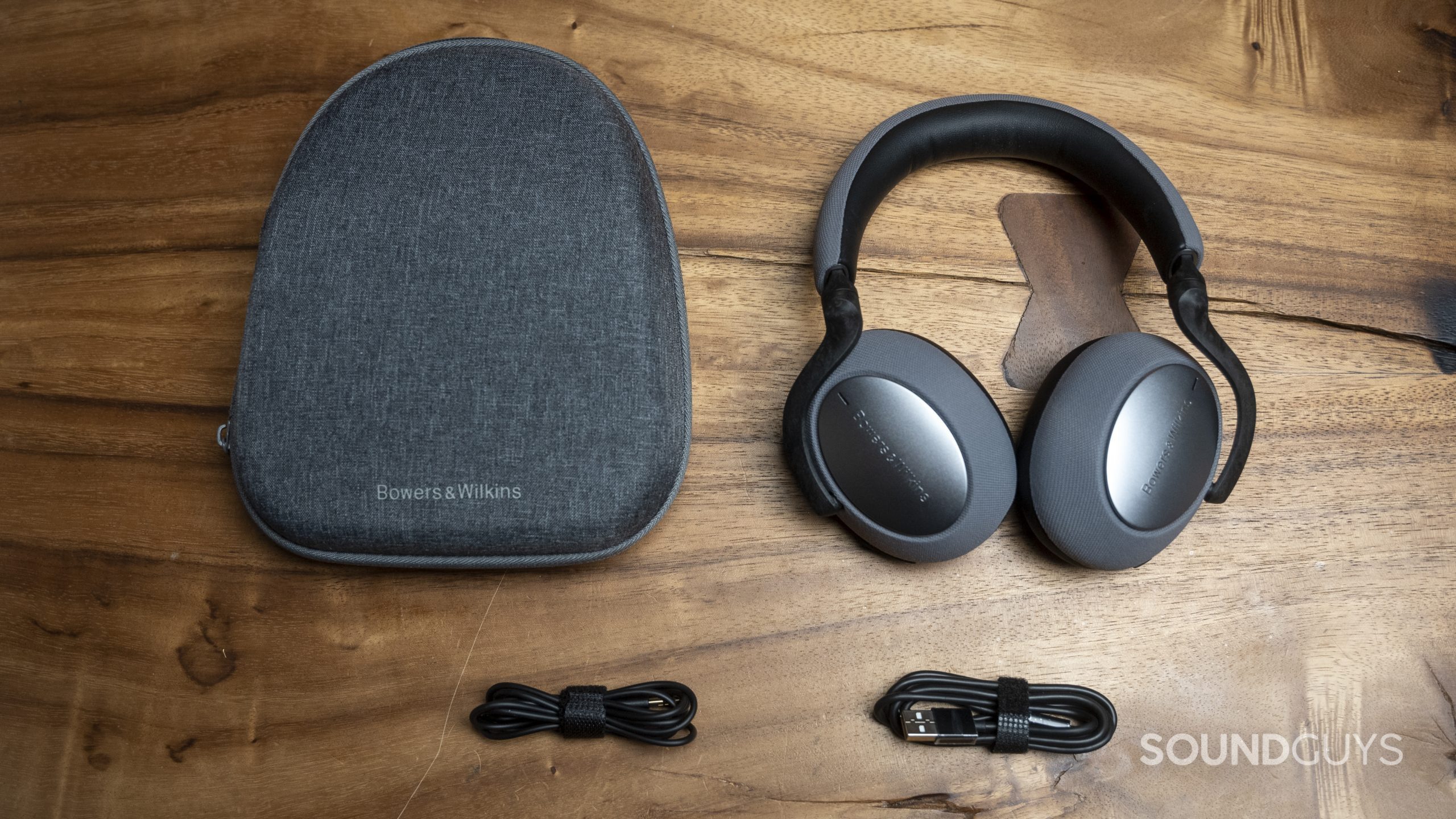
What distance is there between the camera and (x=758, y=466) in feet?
2.65

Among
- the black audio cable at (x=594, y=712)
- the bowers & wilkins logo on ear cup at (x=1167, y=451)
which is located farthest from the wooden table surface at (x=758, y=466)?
the bowers & wilkins logo on ear cup at (x=1167, y=451)

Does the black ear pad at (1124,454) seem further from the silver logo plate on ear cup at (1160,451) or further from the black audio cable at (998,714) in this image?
the black audio cable at (998,714)

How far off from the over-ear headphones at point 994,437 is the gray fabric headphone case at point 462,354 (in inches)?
5.8

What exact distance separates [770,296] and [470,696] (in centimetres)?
47

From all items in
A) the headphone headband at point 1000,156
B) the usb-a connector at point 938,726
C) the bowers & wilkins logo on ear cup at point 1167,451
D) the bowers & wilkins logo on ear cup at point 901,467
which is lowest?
the usb-a connector at point 938,726

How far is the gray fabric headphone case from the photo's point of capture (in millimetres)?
705

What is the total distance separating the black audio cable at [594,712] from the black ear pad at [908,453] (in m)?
0.22

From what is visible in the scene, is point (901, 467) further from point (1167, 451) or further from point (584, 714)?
point (584, 714)

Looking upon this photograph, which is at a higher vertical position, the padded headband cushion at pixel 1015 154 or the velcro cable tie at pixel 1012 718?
the padded headband cushion at pixel 1015 154

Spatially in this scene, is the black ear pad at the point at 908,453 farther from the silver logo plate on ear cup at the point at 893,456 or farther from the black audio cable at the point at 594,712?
the black audio cable at the point at 594,712

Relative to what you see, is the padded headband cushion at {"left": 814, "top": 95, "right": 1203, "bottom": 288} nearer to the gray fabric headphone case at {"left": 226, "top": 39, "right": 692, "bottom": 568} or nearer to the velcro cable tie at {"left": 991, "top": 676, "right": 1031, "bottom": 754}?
the gray fabric headphone case at {"left": 226, "top": 39, "right": 692, "bottom": 568}

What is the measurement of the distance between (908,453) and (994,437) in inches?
3.3

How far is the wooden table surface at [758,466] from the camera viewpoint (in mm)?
750

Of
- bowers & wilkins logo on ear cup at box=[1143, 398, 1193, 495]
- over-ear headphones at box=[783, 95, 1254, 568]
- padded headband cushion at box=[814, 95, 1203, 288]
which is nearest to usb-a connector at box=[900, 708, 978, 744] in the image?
over-ear headphones at box=[783, 95, 1254, 568]
